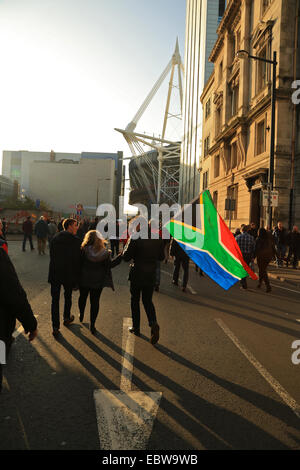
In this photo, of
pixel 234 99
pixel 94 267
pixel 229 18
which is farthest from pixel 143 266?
pixel 229 18

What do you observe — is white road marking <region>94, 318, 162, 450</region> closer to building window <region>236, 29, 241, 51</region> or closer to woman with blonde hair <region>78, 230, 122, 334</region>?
woman with blonde hair <region>78, 230, 122, 334</region>

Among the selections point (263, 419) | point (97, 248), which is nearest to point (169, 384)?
point (263, 419)

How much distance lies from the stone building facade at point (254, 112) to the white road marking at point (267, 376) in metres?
11.6

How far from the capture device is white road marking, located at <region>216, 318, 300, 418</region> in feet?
12.5

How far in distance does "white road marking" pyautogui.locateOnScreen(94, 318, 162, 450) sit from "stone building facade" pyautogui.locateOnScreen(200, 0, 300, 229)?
1402cm

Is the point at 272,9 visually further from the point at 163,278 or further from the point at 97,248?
the point at 97,248

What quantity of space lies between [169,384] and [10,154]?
6083 inches

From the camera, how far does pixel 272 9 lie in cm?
2141

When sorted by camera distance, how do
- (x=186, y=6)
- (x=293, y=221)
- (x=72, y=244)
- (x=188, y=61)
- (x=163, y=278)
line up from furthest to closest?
(x=186, y=6) → (x=188, y=61) → (x=293, y=221) → (x=163, y=278) → (x=72, y=244)

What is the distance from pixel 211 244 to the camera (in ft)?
27.5

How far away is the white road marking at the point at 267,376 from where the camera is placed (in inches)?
151

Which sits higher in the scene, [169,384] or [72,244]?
[72,244]

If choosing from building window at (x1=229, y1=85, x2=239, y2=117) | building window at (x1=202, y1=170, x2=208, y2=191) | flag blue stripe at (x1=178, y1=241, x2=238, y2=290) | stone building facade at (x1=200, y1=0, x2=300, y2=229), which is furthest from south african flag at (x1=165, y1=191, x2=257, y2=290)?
building window at (x1=202, y1=170, x2=208, y2=191)

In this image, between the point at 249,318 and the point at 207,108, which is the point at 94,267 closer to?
the point at 249,318
